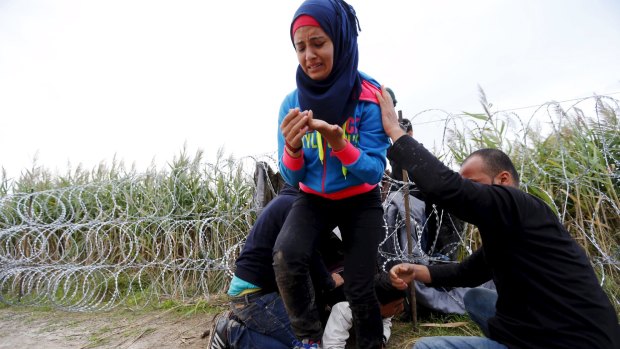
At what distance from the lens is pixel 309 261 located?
2.06 metres

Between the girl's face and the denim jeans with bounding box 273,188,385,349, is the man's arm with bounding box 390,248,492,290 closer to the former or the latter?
the denim jeans with bounding box 273,188,385,349

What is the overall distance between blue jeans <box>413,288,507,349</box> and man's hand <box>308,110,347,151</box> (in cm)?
95

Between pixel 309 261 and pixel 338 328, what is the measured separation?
0.61 metres

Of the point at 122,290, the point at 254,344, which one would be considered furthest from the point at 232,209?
the point at 254,344

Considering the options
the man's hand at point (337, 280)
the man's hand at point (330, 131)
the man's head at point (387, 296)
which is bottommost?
the man's head at point (387, 296)

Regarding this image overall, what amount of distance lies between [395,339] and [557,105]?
212 cm

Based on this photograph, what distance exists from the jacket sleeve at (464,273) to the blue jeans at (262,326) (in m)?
0.97

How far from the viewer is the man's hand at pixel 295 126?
1.79m

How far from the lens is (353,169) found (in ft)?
6.36

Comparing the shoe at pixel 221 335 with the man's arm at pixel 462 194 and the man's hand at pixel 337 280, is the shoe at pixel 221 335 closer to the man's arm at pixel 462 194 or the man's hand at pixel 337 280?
the man's hand at pixel 337 280

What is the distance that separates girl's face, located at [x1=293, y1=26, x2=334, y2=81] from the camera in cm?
195

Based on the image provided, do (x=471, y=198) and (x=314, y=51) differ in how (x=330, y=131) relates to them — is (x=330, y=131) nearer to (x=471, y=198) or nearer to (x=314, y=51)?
(x=314, y=51)

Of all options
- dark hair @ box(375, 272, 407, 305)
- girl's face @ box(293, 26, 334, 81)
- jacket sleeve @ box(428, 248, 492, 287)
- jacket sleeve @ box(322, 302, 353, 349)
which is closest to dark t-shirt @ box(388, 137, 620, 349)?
jacket sleeve @ box(428, 248, 492, 287)

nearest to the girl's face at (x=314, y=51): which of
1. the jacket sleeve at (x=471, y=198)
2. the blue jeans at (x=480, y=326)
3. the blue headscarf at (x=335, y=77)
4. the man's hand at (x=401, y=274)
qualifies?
the blue headscarf at (x=335, y=77)
